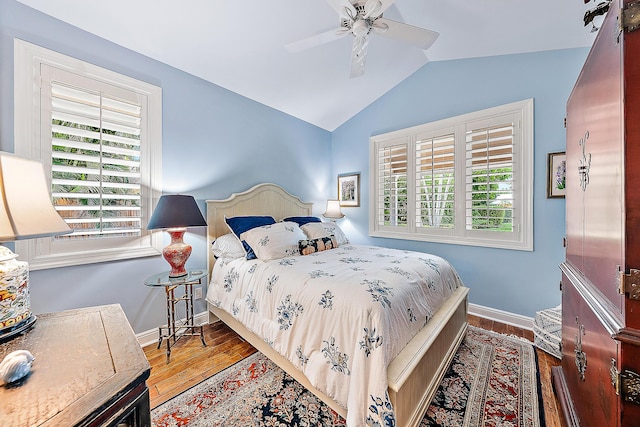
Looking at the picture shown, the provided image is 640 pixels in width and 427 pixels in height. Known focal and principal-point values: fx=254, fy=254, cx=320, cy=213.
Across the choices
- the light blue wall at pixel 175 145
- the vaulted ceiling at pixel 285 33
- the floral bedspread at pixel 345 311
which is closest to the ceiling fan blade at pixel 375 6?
the vaulted ceiling at pixel 285 33

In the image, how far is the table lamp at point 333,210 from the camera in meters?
3.88

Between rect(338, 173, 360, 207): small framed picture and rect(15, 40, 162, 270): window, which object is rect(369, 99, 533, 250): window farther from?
rect(15, 40, 162, 270): window

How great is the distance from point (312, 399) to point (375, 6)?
250 cm

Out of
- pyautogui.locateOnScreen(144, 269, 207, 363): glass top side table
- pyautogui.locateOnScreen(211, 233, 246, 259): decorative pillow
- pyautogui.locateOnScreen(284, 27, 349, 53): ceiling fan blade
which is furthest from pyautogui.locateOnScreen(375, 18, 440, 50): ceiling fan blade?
pyautogui.locateOnScreen(144, 269, 207, 363): glass top side table

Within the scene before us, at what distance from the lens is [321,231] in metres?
2.91

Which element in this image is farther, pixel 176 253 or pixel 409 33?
pixel 176 253

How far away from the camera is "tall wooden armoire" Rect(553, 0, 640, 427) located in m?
0.73

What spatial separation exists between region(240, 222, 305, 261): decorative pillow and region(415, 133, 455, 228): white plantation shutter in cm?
170

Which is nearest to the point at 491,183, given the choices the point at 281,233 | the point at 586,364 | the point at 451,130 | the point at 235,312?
the point at 451,130

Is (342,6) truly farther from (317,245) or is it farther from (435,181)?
(435,181)

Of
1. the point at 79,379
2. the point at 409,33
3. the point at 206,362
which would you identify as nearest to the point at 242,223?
the point at 206,362

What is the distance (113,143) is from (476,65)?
3.70 metres

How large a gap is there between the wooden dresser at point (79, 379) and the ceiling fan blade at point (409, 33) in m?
2.24

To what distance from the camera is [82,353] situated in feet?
2.52
